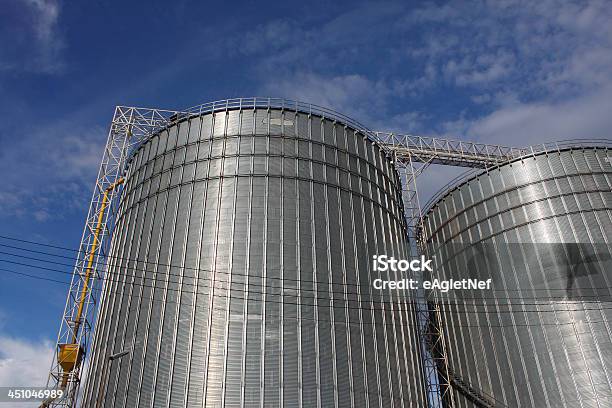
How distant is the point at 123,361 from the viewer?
29156 mm

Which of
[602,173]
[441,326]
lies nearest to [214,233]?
[441,326]

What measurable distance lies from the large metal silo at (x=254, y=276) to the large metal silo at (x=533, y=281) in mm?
5932

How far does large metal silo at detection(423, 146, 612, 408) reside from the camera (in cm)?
3170

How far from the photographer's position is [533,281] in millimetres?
34781

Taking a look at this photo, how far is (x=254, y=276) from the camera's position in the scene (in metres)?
29.8

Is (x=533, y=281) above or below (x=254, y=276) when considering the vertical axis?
Result: above

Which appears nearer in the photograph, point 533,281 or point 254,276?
point 254,276

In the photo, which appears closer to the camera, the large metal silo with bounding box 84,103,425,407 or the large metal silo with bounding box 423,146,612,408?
the large metal silo with bounding box 84,103,425,407

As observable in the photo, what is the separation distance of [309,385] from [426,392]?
10.2m

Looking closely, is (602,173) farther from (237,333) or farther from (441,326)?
(237,333)

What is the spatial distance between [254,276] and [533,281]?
18.2 metres

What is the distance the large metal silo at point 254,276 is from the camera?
27.4 m

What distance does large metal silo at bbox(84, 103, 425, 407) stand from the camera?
27406 millimetres

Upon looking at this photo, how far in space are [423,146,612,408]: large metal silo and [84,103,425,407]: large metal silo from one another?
19.5 feet
